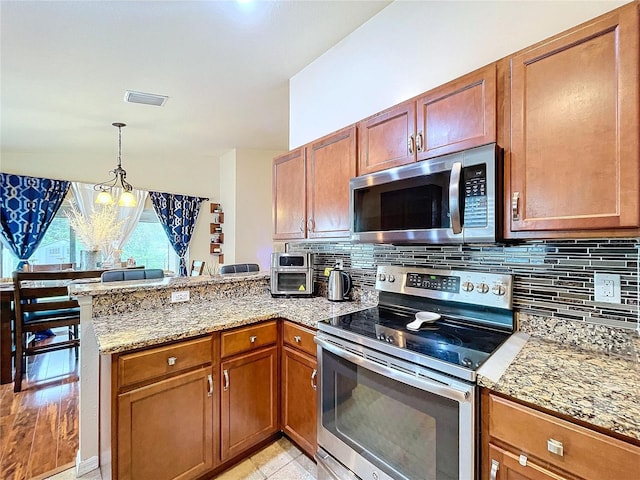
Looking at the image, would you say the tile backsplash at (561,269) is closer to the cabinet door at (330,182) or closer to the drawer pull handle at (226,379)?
the cabinet door at (330,182)

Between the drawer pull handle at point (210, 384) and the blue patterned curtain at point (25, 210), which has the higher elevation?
the blue patterned curtain at point (25, 210)

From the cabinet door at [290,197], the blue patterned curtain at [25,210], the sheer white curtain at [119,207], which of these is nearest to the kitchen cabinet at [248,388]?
the cabinet door at [290,197]

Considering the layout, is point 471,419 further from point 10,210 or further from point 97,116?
point 10,210

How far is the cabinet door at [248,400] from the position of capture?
1674 mm

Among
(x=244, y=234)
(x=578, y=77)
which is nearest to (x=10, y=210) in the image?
(x=244, y=234)

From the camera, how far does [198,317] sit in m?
1.77

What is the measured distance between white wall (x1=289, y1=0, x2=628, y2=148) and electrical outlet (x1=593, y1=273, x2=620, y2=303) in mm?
1049

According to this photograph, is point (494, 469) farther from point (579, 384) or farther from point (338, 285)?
point (338, 285)

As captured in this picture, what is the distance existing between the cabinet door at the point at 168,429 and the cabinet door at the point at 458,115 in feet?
5.38

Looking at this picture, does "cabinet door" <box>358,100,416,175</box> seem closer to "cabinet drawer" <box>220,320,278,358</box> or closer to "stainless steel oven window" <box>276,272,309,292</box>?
"stainless steel oven window" <box>276,272,309,292</box>

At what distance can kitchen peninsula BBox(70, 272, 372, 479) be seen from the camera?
1.35 metres

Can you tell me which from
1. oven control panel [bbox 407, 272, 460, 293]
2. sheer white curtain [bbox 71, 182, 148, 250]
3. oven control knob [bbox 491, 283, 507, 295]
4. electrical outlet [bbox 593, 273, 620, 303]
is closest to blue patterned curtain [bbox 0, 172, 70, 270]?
sheer white curtain [bbox 71, 182, 148, 250]

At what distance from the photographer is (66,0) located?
5.51ft

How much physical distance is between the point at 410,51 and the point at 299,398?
86.5 inches
